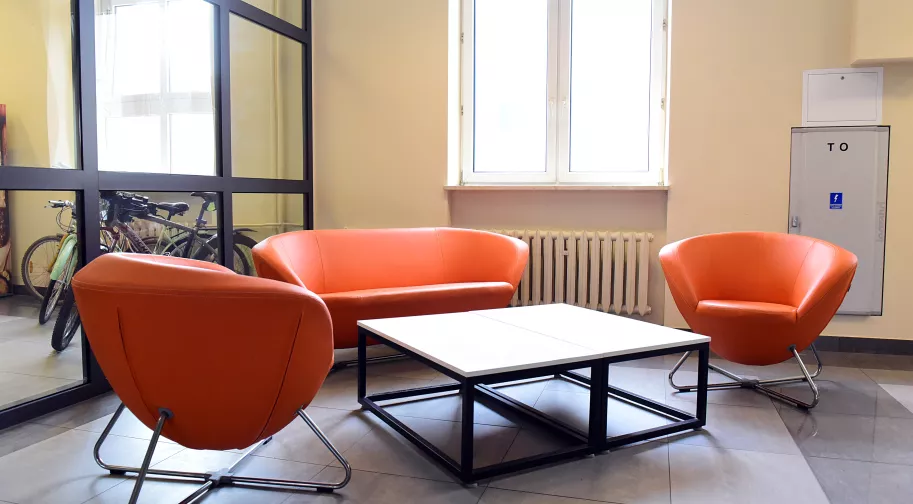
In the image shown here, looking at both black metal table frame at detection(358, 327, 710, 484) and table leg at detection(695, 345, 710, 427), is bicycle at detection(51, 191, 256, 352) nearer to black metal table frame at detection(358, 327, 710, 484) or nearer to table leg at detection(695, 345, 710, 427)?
black metal table frame at detection(358, 327, 710, 484)

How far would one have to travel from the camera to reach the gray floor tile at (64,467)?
2.29 m

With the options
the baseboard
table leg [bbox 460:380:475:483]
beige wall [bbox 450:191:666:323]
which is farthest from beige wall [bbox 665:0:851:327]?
table leg [bbox 460:380:475:483]

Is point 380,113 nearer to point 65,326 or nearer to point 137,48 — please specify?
point 137,48

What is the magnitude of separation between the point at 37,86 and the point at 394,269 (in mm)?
2234

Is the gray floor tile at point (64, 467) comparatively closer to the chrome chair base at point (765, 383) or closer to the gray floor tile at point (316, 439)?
the gray floor tile at point (316, 439)

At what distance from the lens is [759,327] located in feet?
10.8

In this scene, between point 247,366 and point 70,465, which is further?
point 70,465

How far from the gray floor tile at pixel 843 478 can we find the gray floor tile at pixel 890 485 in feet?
0.07

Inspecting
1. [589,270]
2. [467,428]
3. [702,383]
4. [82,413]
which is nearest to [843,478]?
[702,383]

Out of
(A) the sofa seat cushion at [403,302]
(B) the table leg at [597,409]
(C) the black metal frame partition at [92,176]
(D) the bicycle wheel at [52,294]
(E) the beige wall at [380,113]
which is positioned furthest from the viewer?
(E) the beige wall at [380,113]

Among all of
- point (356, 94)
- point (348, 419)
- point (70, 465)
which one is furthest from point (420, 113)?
point (70, 465)

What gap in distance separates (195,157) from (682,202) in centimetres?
314

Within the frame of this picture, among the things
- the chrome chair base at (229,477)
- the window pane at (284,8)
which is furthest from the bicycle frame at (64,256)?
the window pane at (284,8)

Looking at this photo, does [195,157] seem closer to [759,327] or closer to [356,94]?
[356,94]
